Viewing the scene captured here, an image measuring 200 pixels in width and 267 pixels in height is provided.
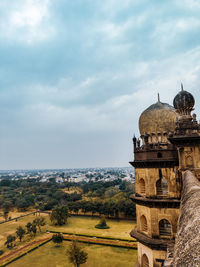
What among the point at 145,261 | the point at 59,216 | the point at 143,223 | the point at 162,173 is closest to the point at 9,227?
the point at 59,216

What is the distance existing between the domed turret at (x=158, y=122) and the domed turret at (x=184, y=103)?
6.08 feet

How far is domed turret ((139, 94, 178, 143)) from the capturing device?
15.2 metres

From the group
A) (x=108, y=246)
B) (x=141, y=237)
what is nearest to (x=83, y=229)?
(x=108, y=246)

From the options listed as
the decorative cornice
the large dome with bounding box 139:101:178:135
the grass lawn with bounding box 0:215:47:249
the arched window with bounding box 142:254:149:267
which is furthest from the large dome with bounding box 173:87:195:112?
the grass lawn with bounding box 0:215:47:249

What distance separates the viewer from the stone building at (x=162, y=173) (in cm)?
1238

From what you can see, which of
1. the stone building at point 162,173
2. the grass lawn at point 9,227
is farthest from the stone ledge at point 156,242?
the grass lawn at point 9,227

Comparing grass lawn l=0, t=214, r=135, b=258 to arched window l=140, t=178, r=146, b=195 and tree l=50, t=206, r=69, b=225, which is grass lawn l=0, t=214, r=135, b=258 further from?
arched window l=140, t=178, r=146, b=195

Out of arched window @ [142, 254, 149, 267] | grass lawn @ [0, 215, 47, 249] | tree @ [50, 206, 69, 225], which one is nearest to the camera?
arched window @ [142, 254, 149, 267]

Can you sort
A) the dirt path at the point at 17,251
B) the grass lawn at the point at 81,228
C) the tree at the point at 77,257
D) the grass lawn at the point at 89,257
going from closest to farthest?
the tree at the point at 77,257 < the grass lawn at the point at 89,257 < the dirt path at the point at 17,251 < the grass lawn at the point at 81,228

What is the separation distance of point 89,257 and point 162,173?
22.9 m

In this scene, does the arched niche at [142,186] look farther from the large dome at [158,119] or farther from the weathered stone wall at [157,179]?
the large dome at [158,119]

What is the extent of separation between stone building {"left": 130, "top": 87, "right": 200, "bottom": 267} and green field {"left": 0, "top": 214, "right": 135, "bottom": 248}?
2544 centimetres

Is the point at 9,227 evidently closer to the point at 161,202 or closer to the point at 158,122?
the point at 161,202

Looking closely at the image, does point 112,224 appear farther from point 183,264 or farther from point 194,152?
point 183,264
